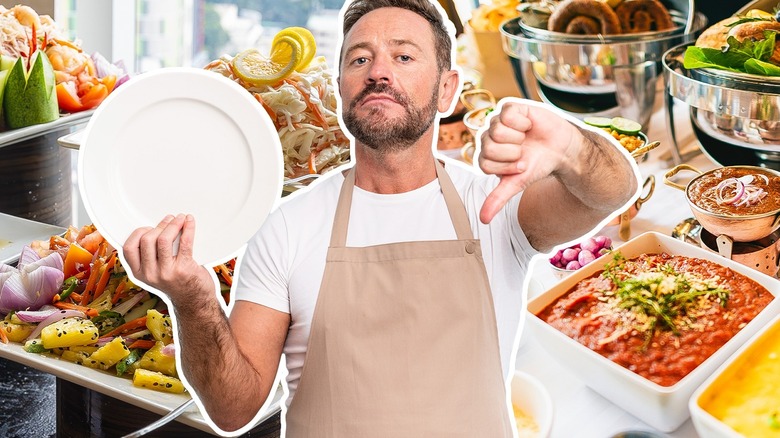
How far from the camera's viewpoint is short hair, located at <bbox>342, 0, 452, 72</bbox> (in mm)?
1209

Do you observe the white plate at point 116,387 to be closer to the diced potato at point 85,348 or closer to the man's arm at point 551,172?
the diced potato at point 85,348

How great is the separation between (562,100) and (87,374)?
1.60m

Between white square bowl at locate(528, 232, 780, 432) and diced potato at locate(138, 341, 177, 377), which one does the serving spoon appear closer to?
white square bowl at locate(528, 232, 780, 432)

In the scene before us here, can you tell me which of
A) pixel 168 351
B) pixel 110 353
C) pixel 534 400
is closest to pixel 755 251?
pixel 534 400

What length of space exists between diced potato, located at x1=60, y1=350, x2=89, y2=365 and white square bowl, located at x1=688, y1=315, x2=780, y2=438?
3.75 feet

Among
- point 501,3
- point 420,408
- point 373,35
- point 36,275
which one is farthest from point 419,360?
point 501,3

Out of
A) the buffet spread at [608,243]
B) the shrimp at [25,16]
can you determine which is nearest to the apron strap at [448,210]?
the buffet spread at [608,243]

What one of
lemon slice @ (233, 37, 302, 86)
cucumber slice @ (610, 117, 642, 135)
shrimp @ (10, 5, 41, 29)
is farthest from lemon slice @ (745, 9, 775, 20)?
shrimp @ (10, 5, 41, 29)

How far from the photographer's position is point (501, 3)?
287cm

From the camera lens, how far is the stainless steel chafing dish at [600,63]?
2490mm

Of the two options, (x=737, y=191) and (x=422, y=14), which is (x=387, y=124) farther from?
(x=737, y=191)

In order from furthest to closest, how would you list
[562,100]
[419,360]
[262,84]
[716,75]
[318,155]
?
[562,100] → [716,75] → [318,155] → [262,84] → [419,360]

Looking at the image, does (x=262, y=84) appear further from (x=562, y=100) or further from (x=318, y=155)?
(x=562, y=100)

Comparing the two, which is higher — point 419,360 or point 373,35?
point 373,35
